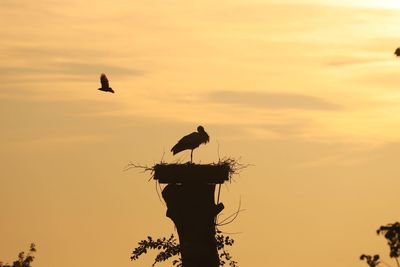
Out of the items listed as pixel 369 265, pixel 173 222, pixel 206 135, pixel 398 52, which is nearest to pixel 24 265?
pixel 206 135

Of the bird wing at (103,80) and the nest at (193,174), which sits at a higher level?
the bird wing at (103,80)

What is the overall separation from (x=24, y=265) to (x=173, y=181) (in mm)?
20794

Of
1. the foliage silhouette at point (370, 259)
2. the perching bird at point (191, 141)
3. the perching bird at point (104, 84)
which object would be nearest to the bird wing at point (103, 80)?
the perching bird at point (104, 84)

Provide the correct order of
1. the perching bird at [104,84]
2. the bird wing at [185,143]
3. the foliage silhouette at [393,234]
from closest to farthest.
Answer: the foliage silhouette at [393,234] → the perching bird at [104,84] → the bird wing at [185,143]

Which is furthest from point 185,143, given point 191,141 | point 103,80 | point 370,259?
point 370,259

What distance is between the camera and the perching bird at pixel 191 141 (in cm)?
3641

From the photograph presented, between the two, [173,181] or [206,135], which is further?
[206,135]

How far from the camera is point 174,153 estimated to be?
36.2 metres

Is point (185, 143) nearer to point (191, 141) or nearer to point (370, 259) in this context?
point (191, 141)

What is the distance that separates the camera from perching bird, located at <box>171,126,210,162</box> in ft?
119

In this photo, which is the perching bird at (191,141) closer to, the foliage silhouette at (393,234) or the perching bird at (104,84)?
the perching bird at (104,84)

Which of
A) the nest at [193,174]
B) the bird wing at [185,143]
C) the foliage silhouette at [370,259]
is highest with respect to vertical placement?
the bird wing at [185,143]

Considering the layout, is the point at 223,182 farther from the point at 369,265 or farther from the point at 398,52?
the point at 369,265

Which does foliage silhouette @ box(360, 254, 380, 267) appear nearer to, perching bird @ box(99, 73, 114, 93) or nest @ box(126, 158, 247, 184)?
nest @ box(126, 158, 247, 184)
